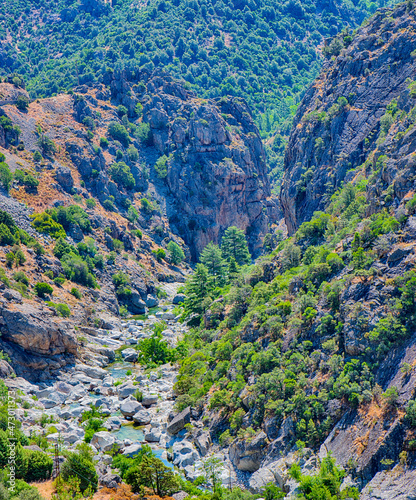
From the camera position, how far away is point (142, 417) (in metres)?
44.3

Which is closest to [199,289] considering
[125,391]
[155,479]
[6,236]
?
[125,391]

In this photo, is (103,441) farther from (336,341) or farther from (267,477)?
(336,341)

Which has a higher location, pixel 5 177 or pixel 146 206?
pixel 146 206

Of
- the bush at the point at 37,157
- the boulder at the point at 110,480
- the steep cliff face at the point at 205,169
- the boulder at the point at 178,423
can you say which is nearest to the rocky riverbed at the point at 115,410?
the boulder at the point at 178,423

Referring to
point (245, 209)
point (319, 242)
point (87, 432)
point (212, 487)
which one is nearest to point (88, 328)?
point (87, 432)

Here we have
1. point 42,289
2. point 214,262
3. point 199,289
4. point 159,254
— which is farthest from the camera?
point 159,254

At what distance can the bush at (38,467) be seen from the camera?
3167 cm

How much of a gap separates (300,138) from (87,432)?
5452 centimetres

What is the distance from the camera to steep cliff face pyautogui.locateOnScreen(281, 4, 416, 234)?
64375mm

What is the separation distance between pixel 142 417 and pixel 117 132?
89433 mm

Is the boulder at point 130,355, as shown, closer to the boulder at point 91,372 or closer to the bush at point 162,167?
the boulder at point 91,372

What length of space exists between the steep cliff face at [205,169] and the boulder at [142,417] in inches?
2912

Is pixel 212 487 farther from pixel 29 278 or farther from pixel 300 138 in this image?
pixel 300 138

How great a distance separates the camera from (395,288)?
3431 centimetres
